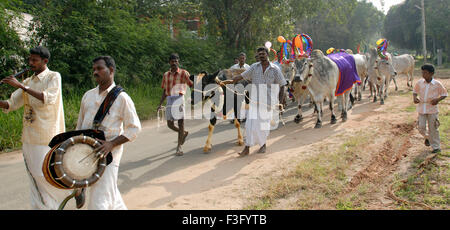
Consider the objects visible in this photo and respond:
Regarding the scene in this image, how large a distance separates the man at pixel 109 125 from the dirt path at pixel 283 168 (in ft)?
4.28

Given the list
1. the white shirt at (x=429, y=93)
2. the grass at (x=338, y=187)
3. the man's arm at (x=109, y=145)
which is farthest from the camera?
the white shirt at (x=429, y=93)

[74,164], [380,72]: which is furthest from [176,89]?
[380,72]

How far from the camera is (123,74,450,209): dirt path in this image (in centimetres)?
462

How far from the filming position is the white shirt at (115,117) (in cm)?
330

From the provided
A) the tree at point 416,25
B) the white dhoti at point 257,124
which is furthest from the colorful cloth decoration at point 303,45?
the tree at point 416,25

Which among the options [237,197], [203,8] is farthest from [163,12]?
[237,197]

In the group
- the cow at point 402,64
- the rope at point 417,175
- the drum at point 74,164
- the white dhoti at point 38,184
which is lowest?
the rope at point 417,175

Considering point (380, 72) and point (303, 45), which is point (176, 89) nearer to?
point (303, 45)

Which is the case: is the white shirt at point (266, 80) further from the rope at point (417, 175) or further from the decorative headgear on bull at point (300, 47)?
the decorative headgear on bull at point (300, 47)

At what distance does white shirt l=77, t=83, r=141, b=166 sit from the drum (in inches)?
9.4

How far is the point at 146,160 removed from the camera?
676 centimetres

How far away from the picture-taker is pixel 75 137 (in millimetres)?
3100

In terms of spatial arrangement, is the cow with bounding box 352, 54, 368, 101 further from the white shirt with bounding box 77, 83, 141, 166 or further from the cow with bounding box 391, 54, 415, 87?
the white shirt with bounding box 77, 83, 141, 166

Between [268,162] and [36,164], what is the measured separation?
3722 mm
